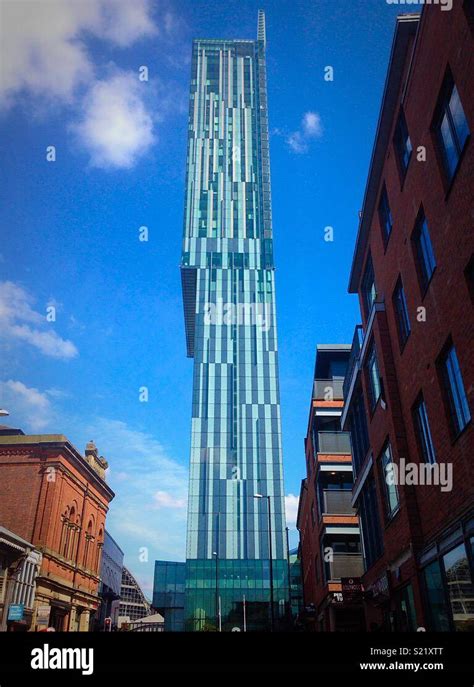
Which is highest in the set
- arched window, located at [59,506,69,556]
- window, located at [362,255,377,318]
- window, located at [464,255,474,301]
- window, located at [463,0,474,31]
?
window, located at [362,255,377,318]

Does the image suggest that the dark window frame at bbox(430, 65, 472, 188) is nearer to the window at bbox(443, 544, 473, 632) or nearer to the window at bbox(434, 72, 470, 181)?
the window at bbox(434, 72, 470, 181)

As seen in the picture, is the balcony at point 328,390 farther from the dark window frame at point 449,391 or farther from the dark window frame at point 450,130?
the dark window frame at point 450,130

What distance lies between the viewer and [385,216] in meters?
19.8

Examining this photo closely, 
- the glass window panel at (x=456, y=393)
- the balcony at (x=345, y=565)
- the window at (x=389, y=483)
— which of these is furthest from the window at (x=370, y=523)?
the glass window panel at (x=456, y=393)

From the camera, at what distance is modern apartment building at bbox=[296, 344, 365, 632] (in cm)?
3183

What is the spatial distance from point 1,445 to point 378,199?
3068cm

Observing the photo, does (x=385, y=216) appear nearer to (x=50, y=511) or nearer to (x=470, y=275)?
(x=470, y=275)

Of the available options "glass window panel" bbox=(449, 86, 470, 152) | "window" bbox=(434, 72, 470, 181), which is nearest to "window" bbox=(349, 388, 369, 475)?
"window" bbox=(434, 72, 470, 181)

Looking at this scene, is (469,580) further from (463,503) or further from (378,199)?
(378,199)

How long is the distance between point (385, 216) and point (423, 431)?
8381 mm

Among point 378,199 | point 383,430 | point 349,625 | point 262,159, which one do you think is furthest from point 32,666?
point 262,159

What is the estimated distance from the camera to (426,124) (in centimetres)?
1416

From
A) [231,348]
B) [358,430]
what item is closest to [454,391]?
[358,430]

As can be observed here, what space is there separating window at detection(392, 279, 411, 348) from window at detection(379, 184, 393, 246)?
2.39 m
